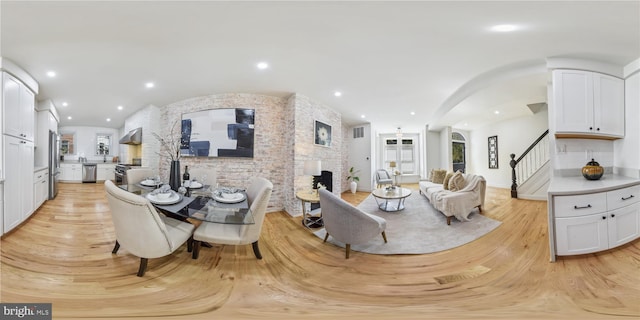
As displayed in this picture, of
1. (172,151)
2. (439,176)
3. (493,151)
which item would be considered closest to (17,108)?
(172,151)

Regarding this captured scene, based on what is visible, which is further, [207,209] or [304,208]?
[304,208]

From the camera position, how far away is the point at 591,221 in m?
1.99

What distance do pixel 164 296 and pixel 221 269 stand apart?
1.42 feet

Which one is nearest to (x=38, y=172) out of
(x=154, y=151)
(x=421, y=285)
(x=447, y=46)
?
(x=154, y=151)

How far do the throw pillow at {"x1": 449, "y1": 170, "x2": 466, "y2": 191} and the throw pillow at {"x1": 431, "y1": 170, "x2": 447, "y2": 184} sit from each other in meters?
0.30

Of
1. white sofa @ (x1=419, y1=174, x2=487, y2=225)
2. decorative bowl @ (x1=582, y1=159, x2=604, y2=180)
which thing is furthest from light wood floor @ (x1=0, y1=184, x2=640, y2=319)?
decorative bowl @ (x1=582, y1=159, x2=604, y2=180)

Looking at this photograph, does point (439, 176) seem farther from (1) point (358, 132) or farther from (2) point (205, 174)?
(2) point (205, 174)

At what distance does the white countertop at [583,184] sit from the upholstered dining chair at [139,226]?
368 centimetres

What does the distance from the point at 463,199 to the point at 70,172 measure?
761 centimetres

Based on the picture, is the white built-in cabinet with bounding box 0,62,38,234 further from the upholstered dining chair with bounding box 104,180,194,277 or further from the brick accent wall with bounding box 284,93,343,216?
the brick accent wall with bounding box 284,93,343,216

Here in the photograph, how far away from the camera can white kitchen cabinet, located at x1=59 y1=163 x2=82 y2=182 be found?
3.90 metres

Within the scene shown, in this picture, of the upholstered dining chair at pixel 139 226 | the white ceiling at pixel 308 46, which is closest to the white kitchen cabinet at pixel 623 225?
the white ceiling at pixel 308 46

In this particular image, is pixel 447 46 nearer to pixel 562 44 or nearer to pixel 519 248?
pixel 562 44

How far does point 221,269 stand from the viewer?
1795 mm
